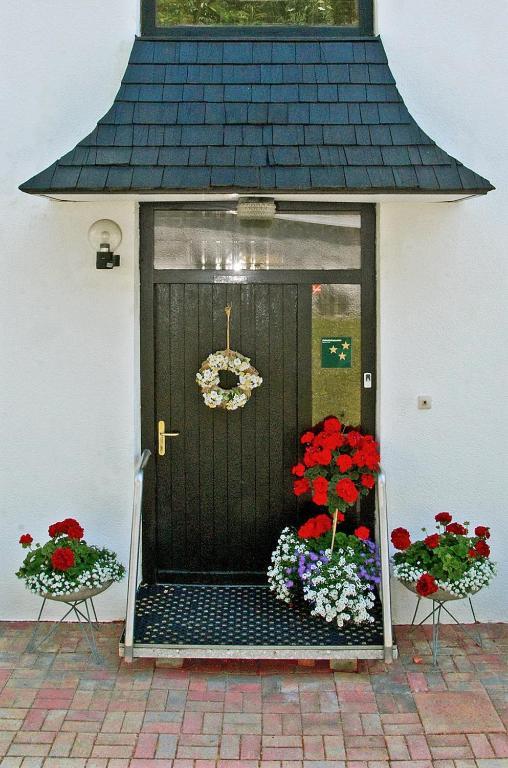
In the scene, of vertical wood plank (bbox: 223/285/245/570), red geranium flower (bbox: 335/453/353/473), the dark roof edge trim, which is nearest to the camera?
the dark roof edge trim

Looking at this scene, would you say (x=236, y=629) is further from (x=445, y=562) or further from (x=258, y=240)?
(x=258, y=240)

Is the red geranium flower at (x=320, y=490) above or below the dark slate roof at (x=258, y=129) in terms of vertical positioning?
below

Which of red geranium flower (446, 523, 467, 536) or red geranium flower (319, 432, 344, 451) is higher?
red geranium flower (319, 432, 344, 451)

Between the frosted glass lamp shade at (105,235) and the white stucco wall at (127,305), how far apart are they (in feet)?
0.20

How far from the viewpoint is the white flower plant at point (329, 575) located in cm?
437

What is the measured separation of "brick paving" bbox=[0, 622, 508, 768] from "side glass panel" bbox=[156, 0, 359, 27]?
13.2ft

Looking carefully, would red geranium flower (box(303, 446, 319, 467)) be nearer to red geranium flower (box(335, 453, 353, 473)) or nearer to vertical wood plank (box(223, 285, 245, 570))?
red geranium flower (box(335, 453, 353, 473))

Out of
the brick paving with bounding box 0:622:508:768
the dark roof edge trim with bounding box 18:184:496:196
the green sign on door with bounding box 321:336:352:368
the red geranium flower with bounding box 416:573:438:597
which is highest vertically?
the dark roof edge trim with bounding box 18:184:496:196

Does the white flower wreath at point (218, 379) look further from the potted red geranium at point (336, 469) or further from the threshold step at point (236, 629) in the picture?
the threshold step at point (236, 629)

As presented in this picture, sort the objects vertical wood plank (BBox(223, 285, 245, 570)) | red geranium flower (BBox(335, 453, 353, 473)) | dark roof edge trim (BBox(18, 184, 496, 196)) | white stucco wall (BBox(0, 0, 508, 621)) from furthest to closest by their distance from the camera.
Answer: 1. vertical wood plank (BBox(223, 285, 245, 570))
2. white stucco wall (BBox(0, 0, 508, 621))
3. red geranium flower (BBox(335, 453, 353, 473))
4. dark roof edge trim (BBox(18, 184, 496, 196))

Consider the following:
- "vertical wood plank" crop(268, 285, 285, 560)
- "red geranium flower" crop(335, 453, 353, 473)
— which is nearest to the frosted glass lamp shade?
"vertical wood plank" crop(268, 285, 285, 560)

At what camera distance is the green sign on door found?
498cm

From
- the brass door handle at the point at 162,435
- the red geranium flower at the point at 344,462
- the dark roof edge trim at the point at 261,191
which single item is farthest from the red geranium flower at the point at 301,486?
the dark roof edge trim at the point at 261,191

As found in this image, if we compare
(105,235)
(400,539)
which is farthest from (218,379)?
(400,539)
